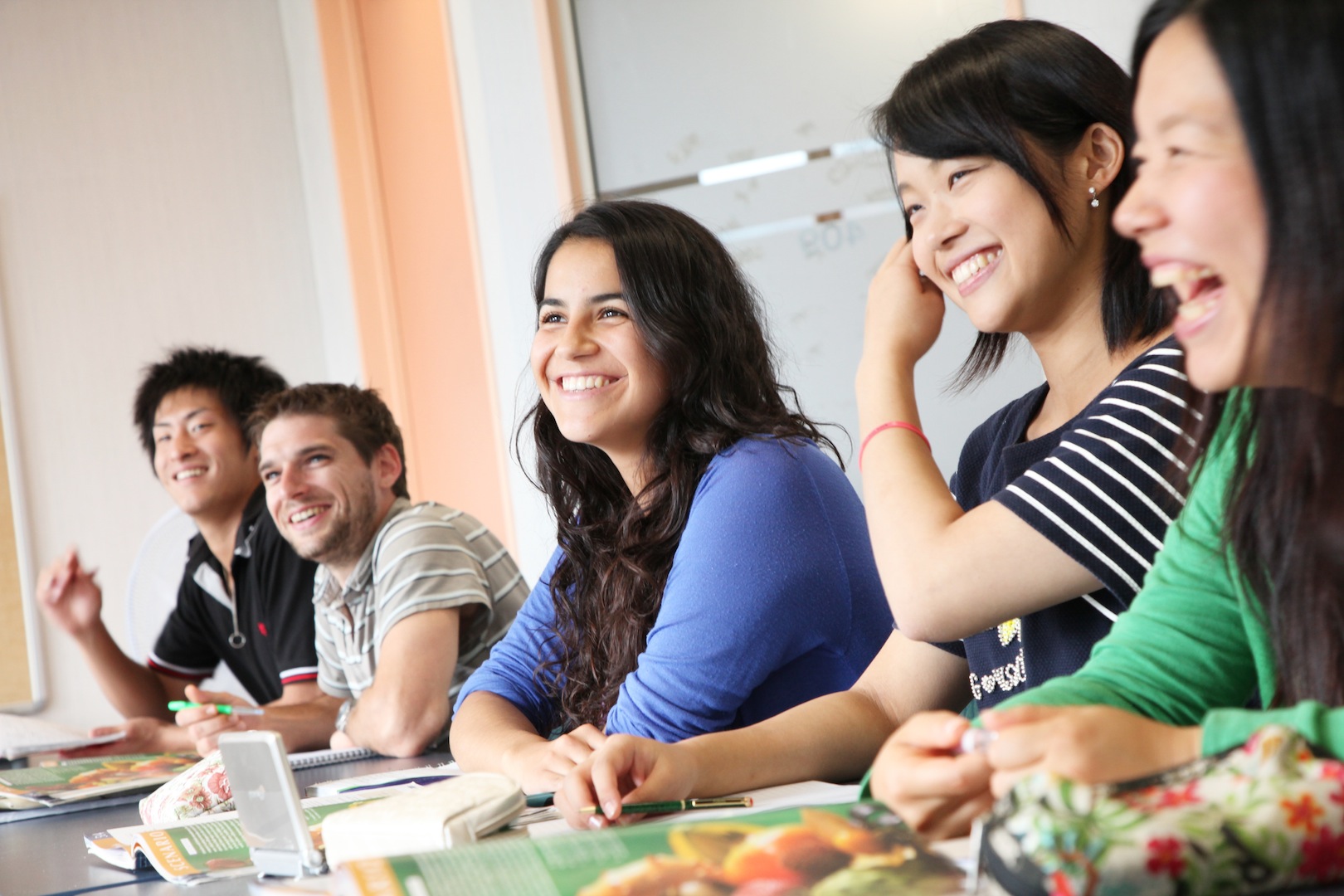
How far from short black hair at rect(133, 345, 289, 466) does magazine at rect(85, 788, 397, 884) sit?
199cm

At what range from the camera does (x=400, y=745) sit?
6.45 feet

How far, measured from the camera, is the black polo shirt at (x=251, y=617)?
8.57 ft

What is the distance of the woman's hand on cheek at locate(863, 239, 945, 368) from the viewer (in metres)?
1.28

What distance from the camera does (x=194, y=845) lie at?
115 centimetres

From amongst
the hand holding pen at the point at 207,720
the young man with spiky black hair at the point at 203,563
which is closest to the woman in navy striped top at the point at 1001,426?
the hand holding pen at the point at 207,720

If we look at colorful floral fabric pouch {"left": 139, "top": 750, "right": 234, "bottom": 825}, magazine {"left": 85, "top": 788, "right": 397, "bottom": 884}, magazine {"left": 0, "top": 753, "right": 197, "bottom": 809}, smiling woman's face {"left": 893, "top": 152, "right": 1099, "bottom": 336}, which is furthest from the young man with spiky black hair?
smiling woman's face {"left": 893, "top": 152, "right": 1099, "bottom": 336}

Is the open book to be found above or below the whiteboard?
below

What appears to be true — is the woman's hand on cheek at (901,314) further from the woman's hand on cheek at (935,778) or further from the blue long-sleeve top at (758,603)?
the woman's hand on cheek at (935,778)

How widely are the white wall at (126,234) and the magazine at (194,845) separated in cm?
299

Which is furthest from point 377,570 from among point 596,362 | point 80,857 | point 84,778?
point 80,857

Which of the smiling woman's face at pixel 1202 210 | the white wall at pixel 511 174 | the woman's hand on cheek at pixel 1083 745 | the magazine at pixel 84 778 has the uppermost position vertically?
the white wall at pixel 511 174

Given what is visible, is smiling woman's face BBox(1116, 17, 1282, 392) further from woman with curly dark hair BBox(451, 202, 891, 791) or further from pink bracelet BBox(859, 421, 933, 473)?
woman with curly dark hair BBox(451, 202, 891, 791)

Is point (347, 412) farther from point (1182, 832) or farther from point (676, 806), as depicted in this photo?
point (1182, 832)

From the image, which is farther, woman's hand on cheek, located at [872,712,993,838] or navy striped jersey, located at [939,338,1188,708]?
navy striped jersey, located at [939,338,1188,708]
